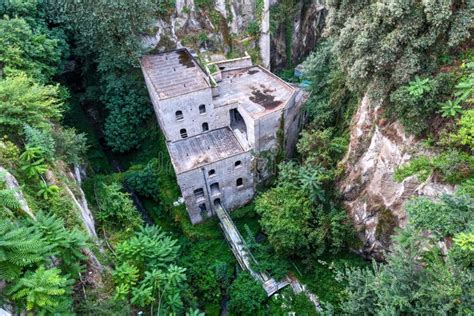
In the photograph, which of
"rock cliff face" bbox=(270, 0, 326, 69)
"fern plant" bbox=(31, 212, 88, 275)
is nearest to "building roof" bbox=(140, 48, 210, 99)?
"rock cliff face" bbox=(270, 0, 326, 69)

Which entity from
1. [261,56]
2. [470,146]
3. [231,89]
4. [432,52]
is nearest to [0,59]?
[231,89]

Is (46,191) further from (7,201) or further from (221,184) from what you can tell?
(221,184)

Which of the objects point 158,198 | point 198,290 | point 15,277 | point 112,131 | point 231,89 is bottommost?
point 198,290

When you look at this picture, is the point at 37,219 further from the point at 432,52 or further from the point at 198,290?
the point at 432,52

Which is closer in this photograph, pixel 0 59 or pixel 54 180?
pixel 54 180

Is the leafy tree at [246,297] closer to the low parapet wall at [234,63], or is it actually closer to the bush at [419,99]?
the bush at [419,99]

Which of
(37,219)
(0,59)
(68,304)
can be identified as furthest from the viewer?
(0,59)

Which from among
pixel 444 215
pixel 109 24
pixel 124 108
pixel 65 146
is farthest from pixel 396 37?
pixel 124 108
